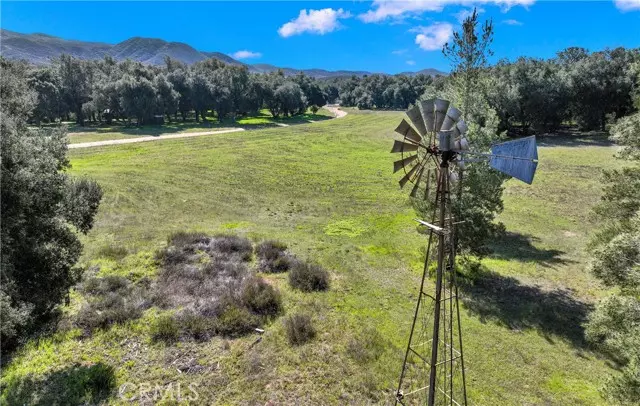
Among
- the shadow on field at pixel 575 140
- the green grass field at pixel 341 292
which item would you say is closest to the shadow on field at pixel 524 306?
the green grass field at pixel 341 292

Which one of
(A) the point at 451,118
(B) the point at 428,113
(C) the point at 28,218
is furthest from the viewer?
(C) the point at 28,218

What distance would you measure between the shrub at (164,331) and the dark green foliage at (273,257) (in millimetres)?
5673

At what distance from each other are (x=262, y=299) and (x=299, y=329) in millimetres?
2336

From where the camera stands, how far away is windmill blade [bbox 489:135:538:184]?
21.4 ft

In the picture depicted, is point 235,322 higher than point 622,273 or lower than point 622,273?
lower

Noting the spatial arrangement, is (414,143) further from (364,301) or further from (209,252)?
(209,252)

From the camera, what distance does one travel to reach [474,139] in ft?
56.0

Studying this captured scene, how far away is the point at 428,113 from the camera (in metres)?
7.14

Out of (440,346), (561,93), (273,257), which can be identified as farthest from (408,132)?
(561,93)

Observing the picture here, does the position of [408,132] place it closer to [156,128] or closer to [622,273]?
[622,273]

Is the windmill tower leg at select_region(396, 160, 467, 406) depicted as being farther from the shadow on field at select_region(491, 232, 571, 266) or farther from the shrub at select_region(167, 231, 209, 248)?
the shrub at select_region(167, 231, 209, 248)

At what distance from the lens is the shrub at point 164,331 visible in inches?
507

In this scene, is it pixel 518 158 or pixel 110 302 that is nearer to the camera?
pixel 518 158

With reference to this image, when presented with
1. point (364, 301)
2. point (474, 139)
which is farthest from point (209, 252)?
point (474, 139)
